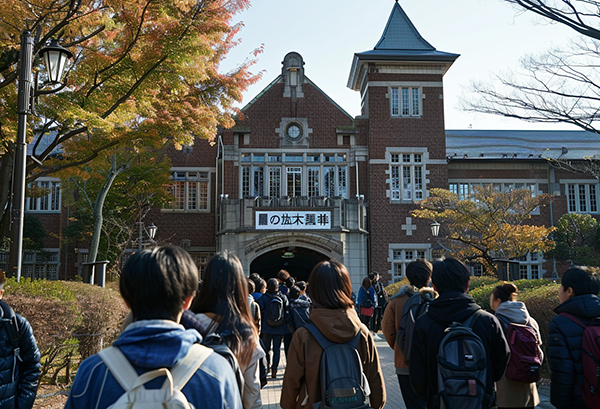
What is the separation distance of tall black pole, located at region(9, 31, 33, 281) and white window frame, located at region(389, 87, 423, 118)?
707 inches

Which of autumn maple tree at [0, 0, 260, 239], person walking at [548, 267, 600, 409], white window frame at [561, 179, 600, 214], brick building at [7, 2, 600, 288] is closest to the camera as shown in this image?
person walking at [548, 267, 600, 409]

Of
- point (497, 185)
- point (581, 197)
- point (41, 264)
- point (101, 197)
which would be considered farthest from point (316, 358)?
point (581, 197)

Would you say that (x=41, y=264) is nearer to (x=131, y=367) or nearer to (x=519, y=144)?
(x=519, y=144)

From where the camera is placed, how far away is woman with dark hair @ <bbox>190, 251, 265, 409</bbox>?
2889 millimetres

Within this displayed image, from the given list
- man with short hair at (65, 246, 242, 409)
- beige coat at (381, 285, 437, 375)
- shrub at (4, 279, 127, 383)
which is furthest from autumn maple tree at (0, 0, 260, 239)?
man with short hair at (65, 246, 242, 409)

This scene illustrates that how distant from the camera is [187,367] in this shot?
175 centimetres

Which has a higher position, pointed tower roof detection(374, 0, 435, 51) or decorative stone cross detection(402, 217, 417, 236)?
pointed tower roof detection(374, 0, 435, 51)

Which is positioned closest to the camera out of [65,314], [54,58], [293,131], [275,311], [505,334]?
[505,334]

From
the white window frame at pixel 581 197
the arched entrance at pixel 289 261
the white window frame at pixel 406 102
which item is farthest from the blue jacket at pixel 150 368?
the white window frame at pixel 581 197

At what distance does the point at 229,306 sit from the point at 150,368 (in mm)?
1207

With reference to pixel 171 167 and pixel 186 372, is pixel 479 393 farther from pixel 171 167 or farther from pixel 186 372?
pixel 171 167

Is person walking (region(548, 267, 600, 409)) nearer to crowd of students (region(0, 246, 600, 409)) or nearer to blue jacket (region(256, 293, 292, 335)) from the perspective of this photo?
crowd of students (region(0, 246, 600, 409))

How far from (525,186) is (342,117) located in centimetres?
941

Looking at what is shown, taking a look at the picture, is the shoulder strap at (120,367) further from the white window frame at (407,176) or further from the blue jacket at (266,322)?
the white window frame at (407,176)
